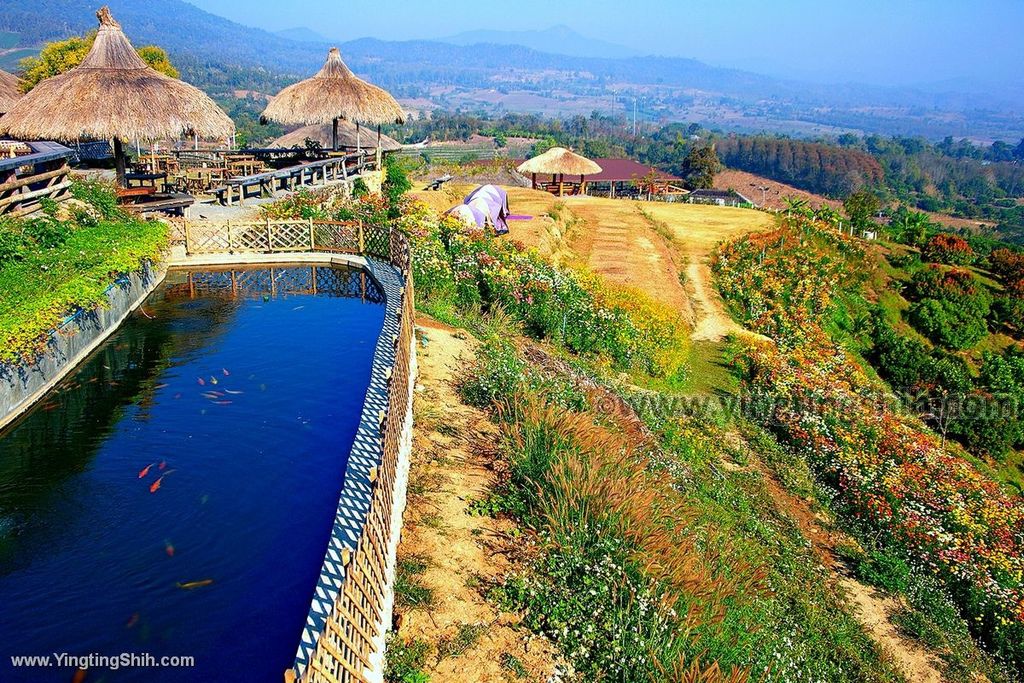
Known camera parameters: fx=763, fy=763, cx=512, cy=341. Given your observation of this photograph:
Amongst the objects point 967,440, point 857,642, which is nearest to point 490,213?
point 967,440

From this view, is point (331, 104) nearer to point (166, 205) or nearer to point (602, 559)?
point (166, 205)

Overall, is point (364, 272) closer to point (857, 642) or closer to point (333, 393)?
point (333, 393)

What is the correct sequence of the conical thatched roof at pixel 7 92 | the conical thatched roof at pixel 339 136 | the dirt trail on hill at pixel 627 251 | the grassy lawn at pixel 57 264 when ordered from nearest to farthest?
1. the grassy lawn at pixel 57 264
2. the dirt trail on hill at pixel 627 251
3. the conical thatched roof at pixel 7 92
4. the conical thatched roof at pixel 339 136

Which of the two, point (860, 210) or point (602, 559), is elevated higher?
point (602, 559)

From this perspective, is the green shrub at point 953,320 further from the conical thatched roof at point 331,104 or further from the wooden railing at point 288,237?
the conical thatched roof at point 331,104

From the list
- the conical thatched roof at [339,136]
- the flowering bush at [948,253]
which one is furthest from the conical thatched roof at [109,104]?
the flowering bush at [948,253]

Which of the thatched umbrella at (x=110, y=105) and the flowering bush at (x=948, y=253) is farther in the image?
the flowering bush at (x=948, y=253)

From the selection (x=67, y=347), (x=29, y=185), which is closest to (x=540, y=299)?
(x=67, y=347)
